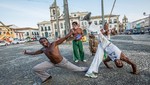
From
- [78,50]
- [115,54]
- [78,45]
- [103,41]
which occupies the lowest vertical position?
[78,50]

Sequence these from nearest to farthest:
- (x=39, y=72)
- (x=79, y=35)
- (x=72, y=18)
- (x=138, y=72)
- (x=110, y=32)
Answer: (x=39, y=72)
(x=138, y=72)
(x=110, y=32)
(x=79, y=35)
(x=72, y=18)

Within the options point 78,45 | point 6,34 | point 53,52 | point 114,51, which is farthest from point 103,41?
point 6,34

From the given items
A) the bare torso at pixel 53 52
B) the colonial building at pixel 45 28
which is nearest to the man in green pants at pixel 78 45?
the bare torso at pixel 53 52

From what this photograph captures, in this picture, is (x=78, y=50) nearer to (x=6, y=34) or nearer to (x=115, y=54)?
(x=115, y=54)

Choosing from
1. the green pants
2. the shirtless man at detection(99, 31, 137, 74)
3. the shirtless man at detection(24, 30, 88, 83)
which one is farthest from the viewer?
the green pants

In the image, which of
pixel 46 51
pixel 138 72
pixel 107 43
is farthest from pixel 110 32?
pixel 46 51

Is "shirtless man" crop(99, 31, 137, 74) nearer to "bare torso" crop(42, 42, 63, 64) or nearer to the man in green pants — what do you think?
"bare torso" crop(42, 42, 63, 64)

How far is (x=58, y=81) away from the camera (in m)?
4.38

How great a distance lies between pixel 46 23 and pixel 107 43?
76.0 meters

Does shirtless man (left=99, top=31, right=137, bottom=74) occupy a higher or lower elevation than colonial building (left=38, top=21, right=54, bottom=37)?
lower

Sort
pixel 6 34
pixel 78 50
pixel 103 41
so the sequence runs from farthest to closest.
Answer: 1. pixel 6 34
2. pixel 78 50
3. pixel 103 41

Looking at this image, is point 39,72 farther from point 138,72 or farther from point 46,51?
point 138,72

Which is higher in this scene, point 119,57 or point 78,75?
point 119,57

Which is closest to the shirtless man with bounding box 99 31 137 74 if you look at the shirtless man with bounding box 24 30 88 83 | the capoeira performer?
the capoeira performer
